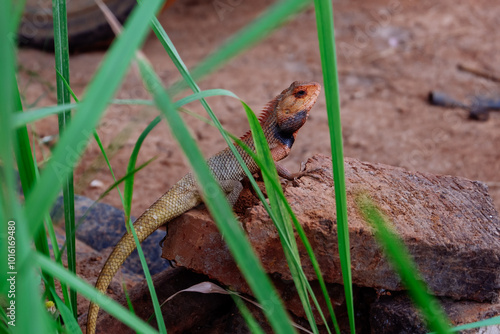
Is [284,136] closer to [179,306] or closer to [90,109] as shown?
[179,306]

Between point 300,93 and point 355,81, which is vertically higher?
point 300,93

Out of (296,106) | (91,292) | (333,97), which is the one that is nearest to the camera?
(91,292)

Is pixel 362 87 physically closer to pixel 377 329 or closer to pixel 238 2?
pixel 238 2

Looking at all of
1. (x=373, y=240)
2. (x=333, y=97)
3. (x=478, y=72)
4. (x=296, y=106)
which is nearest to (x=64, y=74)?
(x=333, y=97)

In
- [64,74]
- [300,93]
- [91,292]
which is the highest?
[64,74]

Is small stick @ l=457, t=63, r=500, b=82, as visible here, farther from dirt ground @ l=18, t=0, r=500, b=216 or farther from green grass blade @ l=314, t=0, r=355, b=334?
green grass blade @ l=314, t=0, r=355, b=334
